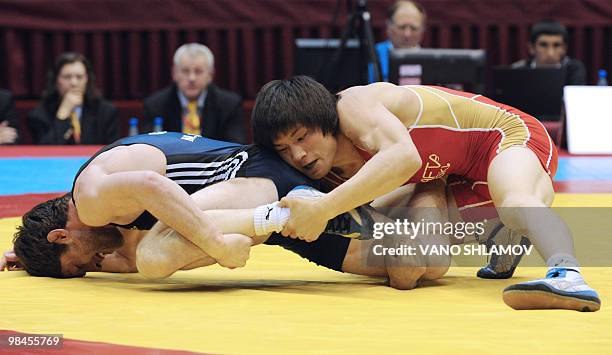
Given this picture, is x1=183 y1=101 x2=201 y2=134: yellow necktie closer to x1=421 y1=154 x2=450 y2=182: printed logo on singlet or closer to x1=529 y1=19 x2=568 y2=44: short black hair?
x1=529 y1=19 x2=568 y2=44: short black hair

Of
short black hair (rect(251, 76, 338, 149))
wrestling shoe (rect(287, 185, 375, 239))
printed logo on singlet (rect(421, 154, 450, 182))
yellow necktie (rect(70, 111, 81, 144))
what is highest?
short black hair (rect(251, 76, 338, 149))

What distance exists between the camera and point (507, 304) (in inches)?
107

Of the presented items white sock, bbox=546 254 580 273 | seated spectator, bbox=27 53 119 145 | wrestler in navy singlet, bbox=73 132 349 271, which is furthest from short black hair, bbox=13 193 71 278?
seated spectator, bbox=27 53 119 145

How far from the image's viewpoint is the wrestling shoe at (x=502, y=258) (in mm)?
3232

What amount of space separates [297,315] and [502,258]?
85cm

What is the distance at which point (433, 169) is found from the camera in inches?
128

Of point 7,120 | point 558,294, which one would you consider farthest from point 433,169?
point 7,120

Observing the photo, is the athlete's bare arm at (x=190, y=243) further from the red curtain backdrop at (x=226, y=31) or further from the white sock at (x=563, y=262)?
the red curtain backdrop at (x=226, y=31)

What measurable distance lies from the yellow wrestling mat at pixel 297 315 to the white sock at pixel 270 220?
0.54 feet

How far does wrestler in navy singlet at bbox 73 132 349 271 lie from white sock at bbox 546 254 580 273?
712 mm

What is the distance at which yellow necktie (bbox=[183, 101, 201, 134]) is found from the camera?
6.56m

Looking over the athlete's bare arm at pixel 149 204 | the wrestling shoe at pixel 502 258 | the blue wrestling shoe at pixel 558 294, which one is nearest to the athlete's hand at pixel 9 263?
the athlete's bare arm at pixel 149 204

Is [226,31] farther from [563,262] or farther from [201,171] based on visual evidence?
[563,262]

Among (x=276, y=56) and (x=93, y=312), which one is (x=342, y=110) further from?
(x=276, y=56)
